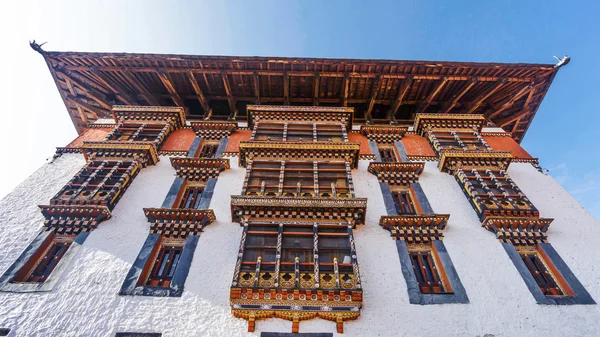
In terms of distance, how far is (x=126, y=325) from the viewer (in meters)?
8.26

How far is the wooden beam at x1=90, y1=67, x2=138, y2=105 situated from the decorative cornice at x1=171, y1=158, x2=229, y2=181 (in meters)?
6.38

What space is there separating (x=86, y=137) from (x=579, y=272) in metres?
18.7

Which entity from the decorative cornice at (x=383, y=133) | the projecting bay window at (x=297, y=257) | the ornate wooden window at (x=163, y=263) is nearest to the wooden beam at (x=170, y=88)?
the ornate wooden window at (x=163, y=263)

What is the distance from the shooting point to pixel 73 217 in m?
10.8

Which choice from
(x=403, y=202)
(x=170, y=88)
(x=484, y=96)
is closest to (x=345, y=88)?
(x=403, y=202)

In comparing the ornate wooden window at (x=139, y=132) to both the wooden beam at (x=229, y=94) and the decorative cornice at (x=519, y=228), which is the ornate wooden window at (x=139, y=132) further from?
the decorative cornice at (x=519, y=228)

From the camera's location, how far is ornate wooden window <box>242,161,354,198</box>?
11.6 metres

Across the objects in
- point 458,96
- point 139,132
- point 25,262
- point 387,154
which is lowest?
point 25,262

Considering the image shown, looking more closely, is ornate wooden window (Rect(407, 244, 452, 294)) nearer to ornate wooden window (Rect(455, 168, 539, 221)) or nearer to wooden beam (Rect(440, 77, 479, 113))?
ornate wooden window (Rect(455, 168, 539, 221))

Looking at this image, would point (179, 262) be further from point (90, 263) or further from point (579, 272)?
point (579, 272)

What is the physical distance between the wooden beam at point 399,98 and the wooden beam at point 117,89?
1292 centimetres

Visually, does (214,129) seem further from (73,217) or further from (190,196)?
(73,217)

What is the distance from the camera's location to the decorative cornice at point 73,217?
10578 mm

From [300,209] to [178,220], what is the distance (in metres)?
3.86
